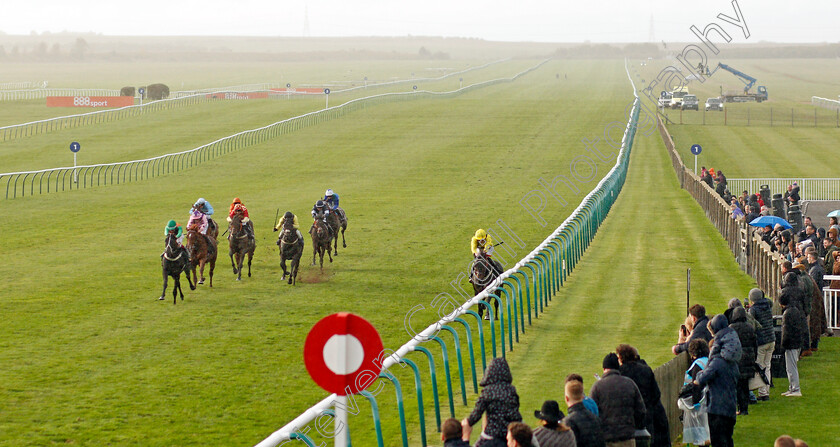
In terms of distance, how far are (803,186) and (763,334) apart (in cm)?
2660

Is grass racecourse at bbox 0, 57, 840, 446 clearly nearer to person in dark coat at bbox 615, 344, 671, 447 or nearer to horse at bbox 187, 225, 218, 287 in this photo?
horse at bbox 187, 225, 218, 287

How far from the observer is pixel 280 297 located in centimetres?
1744

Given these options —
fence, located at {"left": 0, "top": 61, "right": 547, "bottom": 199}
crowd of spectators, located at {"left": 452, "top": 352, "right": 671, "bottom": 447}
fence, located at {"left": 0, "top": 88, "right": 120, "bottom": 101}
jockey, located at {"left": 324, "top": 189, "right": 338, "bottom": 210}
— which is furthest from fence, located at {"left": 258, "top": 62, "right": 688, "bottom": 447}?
fence, located at {"left": 0, "top": 88, "right": 120, "bottom": 101}

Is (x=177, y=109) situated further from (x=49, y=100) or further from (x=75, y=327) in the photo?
(x=75, y=327)

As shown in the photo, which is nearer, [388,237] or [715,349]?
[715,349]

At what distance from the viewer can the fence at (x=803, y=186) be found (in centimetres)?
3612

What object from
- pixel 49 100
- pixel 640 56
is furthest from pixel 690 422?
pixel 640 56

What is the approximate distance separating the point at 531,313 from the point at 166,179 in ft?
78.2

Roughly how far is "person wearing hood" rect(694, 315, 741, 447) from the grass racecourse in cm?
76

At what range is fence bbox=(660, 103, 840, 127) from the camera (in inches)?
2370

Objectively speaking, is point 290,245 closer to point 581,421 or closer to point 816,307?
point 816,307

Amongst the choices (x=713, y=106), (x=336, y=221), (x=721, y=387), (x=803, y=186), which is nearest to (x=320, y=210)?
(x=336, y=221)

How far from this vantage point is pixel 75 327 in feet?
49.3

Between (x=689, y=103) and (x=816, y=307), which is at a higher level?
(x=689, y=103)
